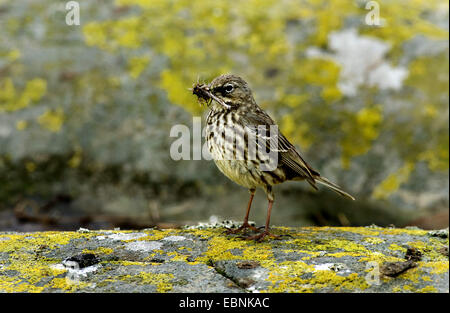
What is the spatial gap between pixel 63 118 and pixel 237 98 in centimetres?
255

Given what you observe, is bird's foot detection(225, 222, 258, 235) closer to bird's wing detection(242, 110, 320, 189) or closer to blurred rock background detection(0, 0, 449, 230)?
bird's wing detection(242, 110, 320, 189)

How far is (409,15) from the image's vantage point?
7109mm

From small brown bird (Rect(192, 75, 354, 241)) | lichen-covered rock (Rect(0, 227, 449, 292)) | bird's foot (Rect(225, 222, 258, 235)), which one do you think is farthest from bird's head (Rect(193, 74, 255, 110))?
lichen-covered rock (Rect(0, 227, 449, 292))

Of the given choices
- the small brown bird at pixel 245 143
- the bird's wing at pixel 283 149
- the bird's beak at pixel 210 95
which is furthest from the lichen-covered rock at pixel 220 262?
the bird's beak at pixel 210 95

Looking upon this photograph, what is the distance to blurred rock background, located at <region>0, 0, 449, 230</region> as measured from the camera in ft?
19.9

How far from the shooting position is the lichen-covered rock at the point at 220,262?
3.13m

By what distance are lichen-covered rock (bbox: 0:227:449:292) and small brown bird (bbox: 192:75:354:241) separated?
0.51 meters

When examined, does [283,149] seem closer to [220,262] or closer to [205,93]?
[205,93]

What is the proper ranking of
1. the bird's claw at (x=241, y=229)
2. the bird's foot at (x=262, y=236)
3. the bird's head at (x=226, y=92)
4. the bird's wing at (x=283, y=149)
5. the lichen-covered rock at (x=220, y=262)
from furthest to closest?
the bird's head at (x=226, y=92)
the bird's wing at (x=283, y=149)
the bird's claw at (x=241, y=229)
the bird's foot at (x=262, y=236)
the lichen-covered rock at (x=220, y=262)

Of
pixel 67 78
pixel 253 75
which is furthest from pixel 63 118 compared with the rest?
pixel 253 75

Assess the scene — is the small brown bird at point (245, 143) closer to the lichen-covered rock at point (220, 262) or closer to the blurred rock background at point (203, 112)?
the lichen-covered rock at point (220, 262)

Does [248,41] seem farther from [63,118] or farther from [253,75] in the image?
[63,118]

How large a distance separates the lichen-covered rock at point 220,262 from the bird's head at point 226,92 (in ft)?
4.05

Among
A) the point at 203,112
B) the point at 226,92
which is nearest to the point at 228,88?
the point at 226,92
